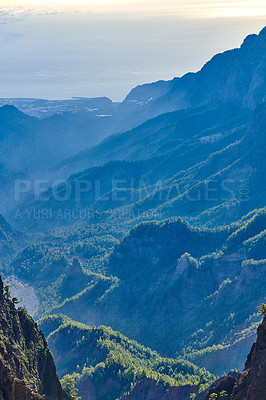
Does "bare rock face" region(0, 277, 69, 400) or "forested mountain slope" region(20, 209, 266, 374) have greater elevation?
"forested mountain slope" region(20, 209, 266, 374)

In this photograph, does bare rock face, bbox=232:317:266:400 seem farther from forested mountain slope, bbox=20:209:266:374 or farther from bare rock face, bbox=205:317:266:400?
forested mountain slope, bbox=20:209:266:374

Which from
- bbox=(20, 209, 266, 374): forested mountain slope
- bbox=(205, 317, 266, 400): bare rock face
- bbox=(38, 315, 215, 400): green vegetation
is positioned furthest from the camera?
bbox=(20, 209, 266, 374): forested mountain slope

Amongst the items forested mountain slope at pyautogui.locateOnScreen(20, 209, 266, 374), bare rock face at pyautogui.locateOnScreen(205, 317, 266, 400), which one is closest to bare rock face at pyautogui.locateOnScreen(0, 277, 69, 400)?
bare rock face at pyautogui.locateOnScreen(205, 317, 266, 400)

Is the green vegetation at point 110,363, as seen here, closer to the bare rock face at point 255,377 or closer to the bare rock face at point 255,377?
the bare rock face at point 255,377

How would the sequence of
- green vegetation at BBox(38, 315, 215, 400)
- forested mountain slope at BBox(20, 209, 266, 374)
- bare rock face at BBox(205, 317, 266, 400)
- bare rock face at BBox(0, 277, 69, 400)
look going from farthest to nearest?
forested mountain slope at BBox(20, 209, 266, 374) → green vegetation at BBox(38, 315, 215, 400) → bare rock face at BBox(0, 277, 69, 400) → bare rock face at BBox(205, 317, 266, 400)

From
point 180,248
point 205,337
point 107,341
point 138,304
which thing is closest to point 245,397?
point 107,341

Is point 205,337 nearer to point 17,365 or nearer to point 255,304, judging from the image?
point 255,304

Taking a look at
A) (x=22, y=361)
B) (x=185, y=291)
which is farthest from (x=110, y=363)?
(x=22, y=361)

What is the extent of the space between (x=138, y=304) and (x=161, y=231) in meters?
21.2

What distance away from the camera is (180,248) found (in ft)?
601

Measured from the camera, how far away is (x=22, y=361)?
76.5 m

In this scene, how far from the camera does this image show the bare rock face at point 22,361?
6687cm

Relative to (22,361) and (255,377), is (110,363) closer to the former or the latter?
(22,361)

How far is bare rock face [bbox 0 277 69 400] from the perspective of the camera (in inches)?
2633
